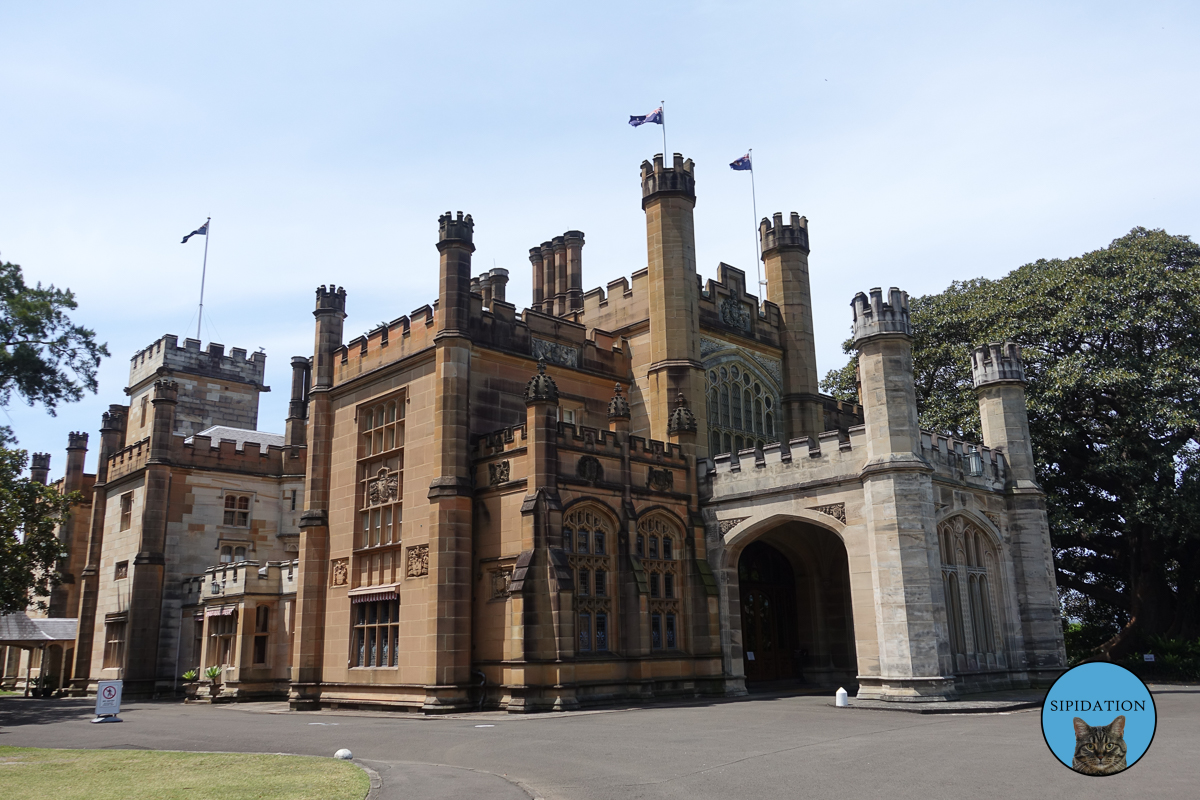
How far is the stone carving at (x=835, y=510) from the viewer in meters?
22.9

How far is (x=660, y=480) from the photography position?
84.8ft

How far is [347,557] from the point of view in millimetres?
27094

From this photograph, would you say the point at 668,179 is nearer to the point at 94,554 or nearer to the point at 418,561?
the point at 418,561

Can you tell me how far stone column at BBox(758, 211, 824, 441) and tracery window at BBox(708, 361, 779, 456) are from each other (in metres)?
0.87

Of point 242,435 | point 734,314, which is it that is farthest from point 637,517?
point 242,435

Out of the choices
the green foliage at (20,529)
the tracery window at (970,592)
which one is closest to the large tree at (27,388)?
the green foliage at (20,529)

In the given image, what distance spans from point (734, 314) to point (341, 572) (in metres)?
15.5

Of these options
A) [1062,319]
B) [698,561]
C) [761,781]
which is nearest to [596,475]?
[698,561]

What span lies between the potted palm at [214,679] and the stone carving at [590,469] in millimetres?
16558

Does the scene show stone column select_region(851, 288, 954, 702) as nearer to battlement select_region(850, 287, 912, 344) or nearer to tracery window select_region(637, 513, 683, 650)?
battlement select_region(850, 287, 912, 344)

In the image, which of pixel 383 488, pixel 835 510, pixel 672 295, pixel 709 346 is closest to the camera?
pixel 835 510

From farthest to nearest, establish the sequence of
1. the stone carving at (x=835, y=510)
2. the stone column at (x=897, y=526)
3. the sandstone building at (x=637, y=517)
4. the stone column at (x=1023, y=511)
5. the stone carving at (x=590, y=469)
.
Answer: the stone column at (x=1023, y=511)
the stone carving at (x=590, y=469)
the stone carving at (x=835, y=510)
the sandstone building at (x=637, y=517)
the stone column at (x=897, y=526)

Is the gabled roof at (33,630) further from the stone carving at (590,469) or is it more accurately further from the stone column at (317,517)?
the stone carving at (590,469)

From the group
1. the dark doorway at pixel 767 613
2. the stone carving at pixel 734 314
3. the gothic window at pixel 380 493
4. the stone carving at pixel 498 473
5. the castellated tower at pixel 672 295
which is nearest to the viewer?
the stone carving at pixel 498 473
